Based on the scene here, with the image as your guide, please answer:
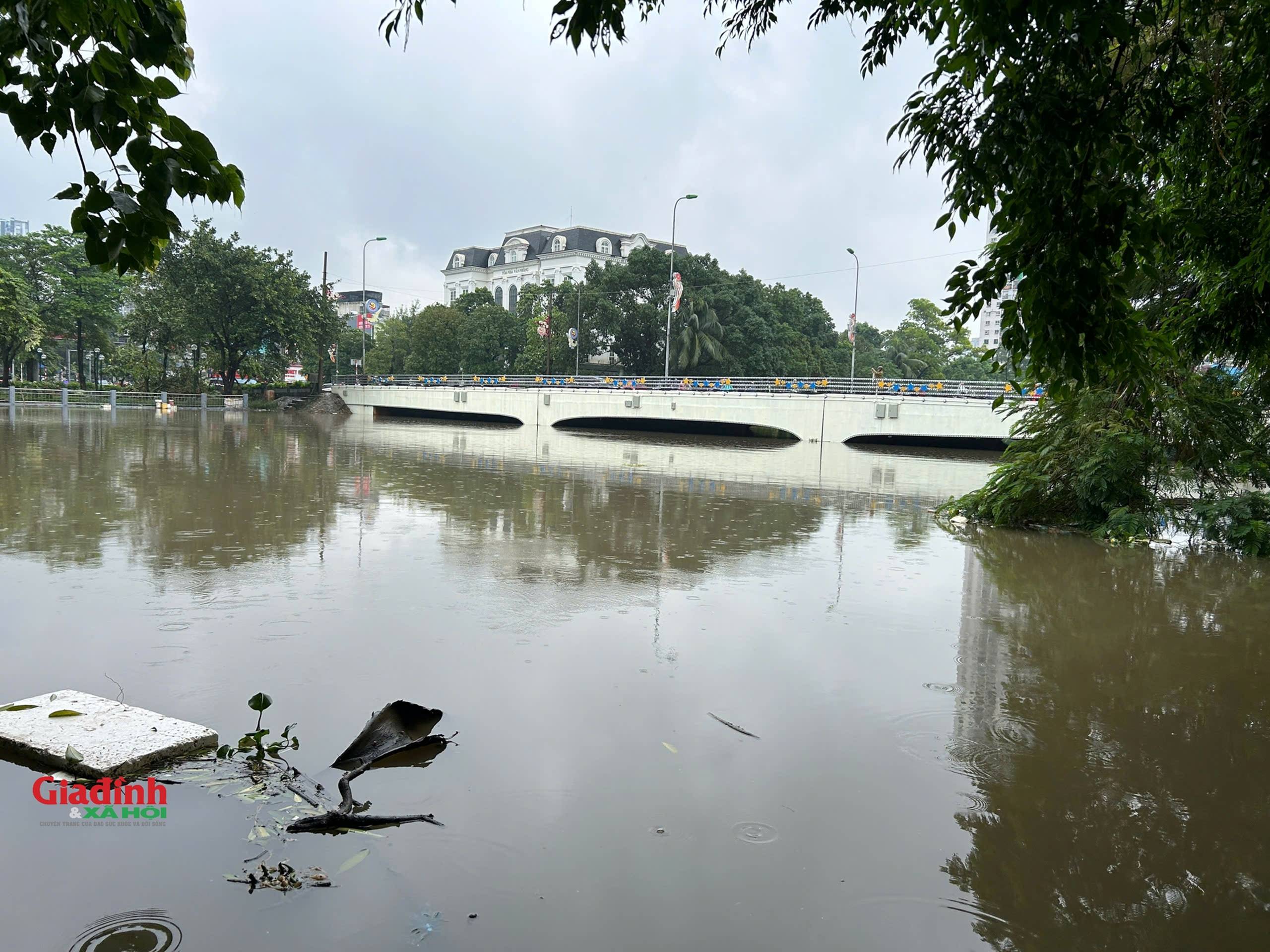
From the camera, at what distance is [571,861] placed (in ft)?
11.7

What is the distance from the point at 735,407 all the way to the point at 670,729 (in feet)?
125

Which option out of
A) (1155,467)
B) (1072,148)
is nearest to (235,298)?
(1155,467)

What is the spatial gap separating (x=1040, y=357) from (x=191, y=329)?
183 ft

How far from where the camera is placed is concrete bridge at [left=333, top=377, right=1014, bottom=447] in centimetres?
3747

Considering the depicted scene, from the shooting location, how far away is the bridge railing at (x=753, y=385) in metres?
38.1

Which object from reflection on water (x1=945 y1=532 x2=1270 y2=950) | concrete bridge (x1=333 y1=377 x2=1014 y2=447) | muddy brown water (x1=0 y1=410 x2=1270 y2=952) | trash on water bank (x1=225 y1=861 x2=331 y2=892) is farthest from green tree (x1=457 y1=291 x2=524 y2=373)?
trash on water bank (x1=225 y1=861 x2=331 y2=892)

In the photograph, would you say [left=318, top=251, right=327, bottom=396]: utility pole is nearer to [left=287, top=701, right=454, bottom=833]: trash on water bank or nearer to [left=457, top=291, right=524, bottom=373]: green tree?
[left=457, top=291, right=524, bottom=373]: green tree

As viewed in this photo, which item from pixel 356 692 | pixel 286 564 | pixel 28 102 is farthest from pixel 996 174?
pixel 286 564

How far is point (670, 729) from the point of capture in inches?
195

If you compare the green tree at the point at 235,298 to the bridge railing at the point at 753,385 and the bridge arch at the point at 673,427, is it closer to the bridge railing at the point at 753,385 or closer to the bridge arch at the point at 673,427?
the bridge railing at the point at 753,385

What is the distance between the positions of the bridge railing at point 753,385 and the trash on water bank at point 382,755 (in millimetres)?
29015

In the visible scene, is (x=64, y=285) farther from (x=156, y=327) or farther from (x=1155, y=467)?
(x=1155, y=467)

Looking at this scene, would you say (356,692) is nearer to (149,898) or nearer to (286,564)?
(149,898)

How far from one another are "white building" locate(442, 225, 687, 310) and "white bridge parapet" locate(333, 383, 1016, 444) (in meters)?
39.1
